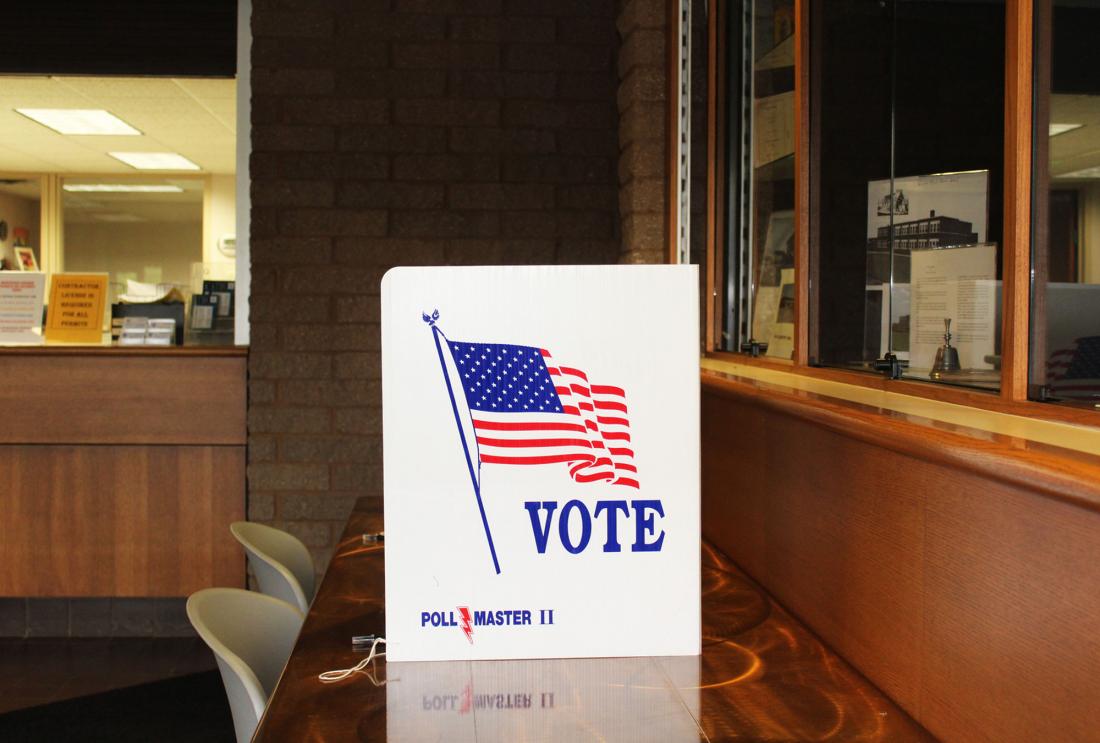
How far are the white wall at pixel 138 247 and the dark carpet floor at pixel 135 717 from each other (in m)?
5.27

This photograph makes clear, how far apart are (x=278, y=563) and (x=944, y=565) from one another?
4.97 ft

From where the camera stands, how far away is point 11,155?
775 cm

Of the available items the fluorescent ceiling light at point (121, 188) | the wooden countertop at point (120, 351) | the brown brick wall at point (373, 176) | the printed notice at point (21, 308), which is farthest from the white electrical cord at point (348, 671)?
the fluorescent ceiling light at point (121, 188)

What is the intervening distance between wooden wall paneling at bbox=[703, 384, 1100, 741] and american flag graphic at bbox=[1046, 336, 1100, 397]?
215mm

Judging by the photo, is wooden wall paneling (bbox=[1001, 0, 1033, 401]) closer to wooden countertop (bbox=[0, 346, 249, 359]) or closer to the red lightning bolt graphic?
the red lightning bolt graphic

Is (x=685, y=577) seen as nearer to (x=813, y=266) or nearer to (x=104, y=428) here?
(x=813, y=266)

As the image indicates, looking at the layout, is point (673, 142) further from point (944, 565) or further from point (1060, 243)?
point (944, 565)

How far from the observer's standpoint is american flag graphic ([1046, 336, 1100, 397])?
122 centimetres

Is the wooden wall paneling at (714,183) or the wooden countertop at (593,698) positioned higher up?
the wooden wall paneling at (714,183)

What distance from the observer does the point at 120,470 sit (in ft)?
12.9

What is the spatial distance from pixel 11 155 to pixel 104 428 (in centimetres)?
486

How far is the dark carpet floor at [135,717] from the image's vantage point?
3.17m

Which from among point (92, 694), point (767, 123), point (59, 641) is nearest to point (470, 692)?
point (767, 123)

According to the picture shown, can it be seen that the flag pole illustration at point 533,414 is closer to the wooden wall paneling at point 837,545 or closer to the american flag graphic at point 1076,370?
the wooden wall paneling at point 837,545
